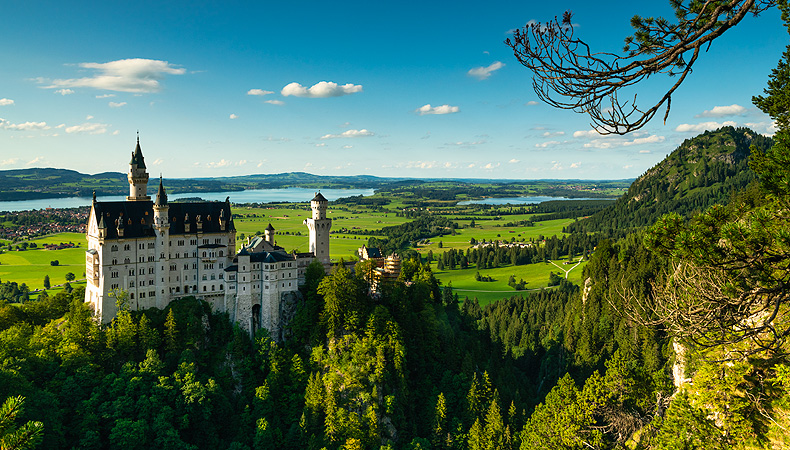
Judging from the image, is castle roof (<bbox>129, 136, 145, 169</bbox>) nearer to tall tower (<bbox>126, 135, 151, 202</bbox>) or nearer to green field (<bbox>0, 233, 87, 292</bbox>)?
tall tower (<bbox>126, 135, 151, 202</bbox>)

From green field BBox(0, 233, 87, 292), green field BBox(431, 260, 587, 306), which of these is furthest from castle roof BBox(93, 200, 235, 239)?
green field BBox(431, 260, 587, 306)

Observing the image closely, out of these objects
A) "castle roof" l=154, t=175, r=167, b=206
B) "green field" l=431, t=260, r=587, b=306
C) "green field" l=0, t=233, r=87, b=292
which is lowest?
"green field" l=431, t=260, r=587, b=306

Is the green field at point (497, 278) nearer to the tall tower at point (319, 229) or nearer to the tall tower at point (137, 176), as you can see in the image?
the tall tower at point (319, 229)

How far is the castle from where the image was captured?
198ft

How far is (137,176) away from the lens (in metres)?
67.2

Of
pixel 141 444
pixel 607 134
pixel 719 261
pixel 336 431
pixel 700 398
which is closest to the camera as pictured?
pixel 607 134

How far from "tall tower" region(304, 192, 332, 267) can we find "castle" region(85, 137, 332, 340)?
20.4ft

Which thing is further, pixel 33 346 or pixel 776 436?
pixel 33 346

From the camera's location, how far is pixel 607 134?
418 inches

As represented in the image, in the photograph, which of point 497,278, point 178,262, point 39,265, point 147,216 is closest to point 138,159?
point 147,216

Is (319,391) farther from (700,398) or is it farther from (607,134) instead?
(607,134)

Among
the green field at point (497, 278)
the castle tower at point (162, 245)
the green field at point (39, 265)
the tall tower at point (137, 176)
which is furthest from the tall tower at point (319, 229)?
the green field at point (39, 265)

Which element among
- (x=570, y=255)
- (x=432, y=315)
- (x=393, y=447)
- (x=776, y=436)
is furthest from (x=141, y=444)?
(x=570, y=255)

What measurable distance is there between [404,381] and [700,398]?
38.4 metres
